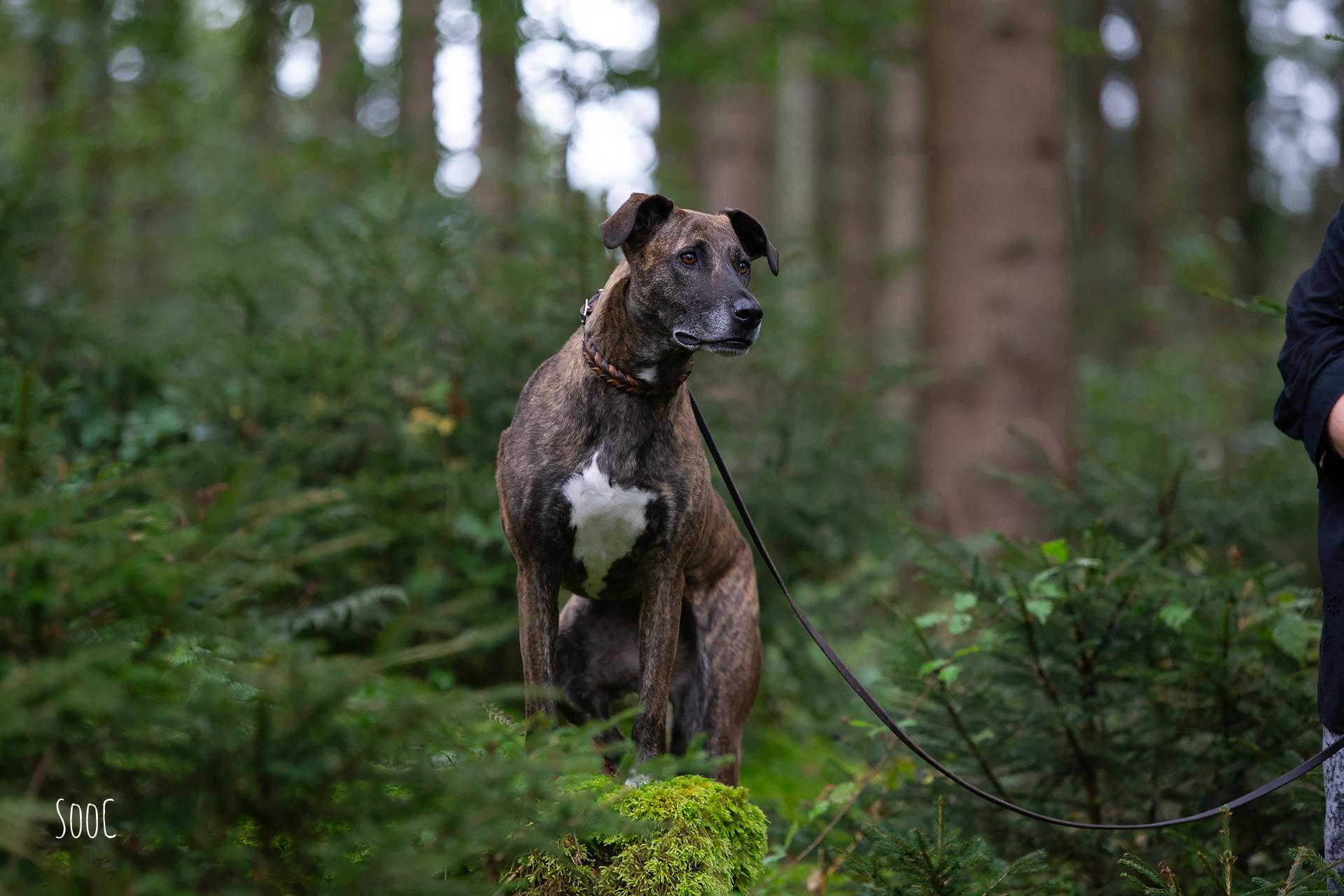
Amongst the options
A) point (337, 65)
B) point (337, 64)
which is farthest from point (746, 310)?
point (337, 64)

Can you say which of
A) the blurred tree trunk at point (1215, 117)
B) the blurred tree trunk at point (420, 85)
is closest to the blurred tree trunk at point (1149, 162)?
the blurred tree trunk at point (1215, 117)

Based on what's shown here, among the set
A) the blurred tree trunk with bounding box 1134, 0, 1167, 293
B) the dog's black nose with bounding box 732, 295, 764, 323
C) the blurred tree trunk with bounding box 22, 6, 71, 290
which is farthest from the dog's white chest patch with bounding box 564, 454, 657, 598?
the blurred tree trunk with bounding box 1134, 0, 1167, 293

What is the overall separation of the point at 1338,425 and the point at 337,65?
16276 millimetres

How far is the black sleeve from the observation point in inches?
117

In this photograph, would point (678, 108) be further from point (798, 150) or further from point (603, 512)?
point (798, 150)

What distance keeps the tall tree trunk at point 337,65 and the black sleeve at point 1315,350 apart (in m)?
11.5

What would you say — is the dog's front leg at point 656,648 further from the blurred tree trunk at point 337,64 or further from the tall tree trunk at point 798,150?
the tall tree trunk at point 798,150

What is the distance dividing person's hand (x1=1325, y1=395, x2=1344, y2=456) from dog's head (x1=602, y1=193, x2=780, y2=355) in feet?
5.42

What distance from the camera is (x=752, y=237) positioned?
3.94m

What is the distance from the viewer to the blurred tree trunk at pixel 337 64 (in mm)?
12758

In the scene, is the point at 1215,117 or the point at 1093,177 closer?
the point at 1215,117

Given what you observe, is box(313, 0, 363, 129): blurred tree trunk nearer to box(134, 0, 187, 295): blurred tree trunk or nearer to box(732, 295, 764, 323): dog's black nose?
box(134, 0, 187, 295): blurred tree trunk

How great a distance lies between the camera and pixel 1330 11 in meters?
23.2

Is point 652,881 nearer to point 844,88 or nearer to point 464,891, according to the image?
point 464,891
